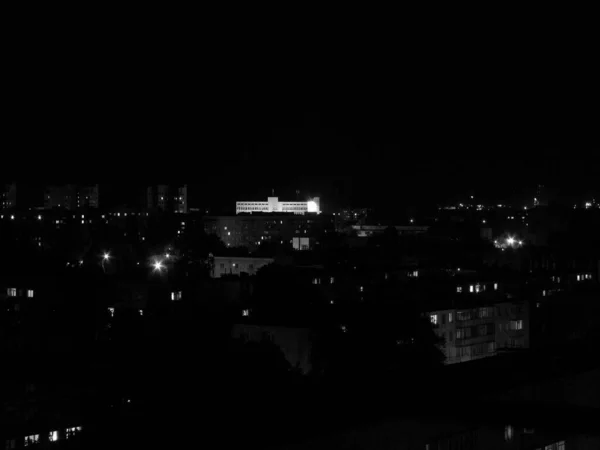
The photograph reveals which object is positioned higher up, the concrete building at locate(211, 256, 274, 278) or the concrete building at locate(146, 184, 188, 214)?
the concrete building at locate(146, 184, 188, 214)

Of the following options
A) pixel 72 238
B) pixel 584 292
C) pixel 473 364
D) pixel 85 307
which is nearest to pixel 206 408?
pixel 473 364

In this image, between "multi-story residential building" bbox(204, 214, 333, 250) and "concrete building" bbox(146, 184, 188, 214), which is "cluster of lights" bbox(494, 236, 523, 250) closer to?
"multi-story residential building" bbox(204, 214, 333, 250)

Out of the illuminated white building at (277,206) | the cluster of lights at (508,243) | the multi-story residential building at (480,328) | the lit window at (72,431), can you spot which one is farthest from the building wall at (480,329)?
the illuminated white building at (277,206)

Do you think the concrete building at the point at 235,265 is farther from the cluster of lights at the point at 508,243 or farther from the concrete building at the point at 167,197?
the concrete building at the point at 167,197

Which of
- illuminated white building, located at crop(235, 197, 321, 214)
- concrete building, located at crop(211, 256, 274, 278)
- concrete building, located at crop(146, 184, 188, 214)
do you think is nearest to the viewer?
concrete building, located at crop(211, 256, 274, 278)

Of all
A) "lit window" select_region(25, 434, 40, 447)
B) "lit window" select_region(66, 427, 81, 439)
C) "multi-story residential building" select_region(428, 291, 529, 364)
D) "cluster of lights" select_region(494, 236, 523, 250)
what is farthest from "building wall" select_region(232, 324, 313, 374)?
"cluster of lights" select_region(494, 236, 523, 250)

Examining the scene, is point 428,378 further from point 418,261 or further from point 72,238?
point 72,238

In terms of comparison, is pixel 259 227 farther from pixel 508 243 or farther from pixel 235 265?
pixel 235 265
